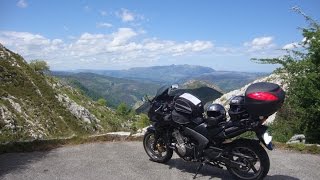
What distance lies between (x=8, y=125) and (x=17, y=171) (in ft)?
97.3

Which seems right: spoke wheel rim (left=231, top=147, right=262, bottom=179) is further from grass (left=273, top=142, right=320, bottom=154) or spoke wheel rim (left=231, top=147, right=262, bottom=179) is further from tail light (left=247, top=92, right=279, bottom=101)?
grass (left=273, top=142, right=320, bottom=154)

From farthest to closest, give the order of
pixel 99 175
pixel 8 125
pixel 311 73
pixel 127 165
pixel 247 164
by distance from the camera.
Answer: pixel 8 125, pixel 311 73, pixel 127 165, pixel 99 175, pixel 247 164

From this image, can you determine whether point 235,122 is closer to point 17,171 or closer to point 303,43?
point 17,171

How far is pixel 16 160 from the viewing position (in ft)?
35.1

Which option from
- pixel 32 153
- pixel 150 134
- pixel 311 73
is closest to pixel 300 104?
pixel 311 73

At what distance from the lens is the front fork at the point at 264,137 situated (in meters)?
7.74

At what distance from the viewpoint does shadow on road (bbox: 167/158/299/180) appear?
29.1ft

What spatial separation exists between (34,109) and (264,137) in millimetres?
41449

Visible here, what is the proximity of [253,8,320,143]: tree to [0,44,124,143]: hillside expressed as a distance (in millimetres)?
26210

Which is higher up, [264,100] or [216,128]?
[264,100]

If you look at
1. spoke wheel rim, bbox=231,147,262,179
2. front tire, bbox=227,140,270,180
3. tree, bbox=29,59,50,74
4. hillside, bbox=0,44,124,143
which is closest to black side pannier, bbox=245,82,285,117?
front tire, bbox=227,140,270,180

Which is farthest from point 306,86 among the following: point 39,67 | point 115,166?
point 39,67

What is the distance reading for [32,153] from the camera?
37.8 ft

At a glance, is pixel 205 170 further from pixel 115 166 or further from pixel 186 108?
pixel 115 166
